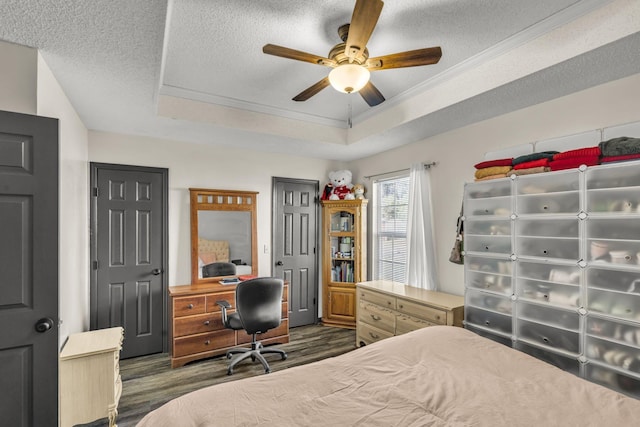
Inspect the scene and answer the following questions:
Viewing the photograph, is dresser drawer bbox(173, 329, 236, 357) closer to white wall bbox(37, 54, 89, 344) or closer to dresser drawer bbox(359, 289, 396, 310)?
white wall bbox(37, 54, 89, 344)

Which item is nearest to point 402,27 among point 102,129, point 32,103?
point 32,103

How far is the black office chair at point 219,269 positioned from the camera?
150 inches

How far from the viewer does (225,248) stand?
393 centimetres

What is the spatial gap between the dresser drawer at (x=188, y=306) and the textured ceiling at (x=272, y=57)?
5.87ft

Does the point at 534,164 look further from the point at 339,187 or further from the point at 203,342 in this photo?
the point at 203,342

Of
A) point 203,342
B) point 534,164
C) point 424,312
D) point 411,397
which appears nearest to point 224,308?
point 203,342

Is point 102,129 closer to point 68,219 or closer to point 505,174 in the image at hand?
point 68,219

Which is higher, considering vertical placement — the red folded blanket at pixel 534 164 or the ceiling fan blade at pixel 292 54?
the ceiling fan blade at pixel 292 54

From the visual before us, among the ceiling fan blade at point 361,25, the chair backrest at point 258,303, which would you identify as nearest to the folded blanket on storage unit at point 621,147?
the ceiling fan blade at point 361,25

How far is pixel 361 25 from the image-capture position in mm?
1596

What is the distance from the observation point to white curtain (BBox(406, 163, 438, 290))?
3.41 metres

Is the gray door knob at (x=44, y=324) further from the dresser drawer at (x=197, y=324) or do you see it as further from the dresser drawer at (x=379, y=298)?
the dresser drawer at (x=379, y=298)

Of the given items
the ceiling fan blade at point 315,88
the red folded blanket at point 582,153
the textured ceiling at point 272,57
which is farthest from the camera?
the ceiling fan blade at point 315,88

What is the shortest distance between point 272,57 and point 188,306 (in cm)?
257
